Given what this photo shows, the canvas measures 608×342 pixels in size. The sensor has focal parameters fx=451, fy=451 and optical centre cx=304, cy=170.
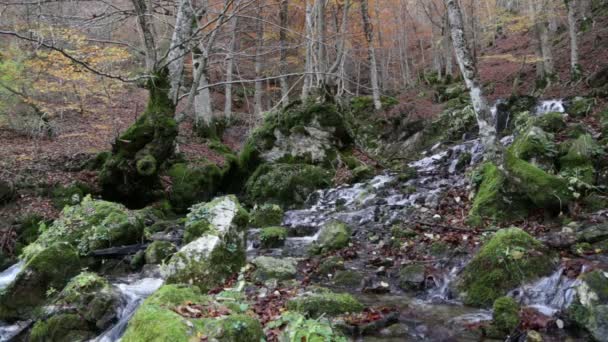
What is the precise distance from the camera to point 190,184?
12875mm

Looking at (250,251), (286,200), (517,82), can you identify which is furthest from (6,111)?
(517,82)

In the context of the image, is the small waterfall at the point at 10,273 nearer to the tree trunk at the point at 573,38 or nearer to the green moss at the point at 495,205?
the green moss at the point at 495,205

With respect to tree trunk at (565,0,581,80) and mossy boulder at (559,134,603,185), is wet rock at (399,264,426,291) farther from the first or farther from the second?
tree trunk at (565,0,581,80)

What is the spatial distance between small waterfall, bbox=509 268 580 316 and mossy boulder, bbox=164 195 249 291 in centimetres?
377

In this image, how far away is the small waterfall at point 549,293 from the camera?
4.81 m

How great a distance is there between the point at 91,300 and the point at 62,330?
0.47m

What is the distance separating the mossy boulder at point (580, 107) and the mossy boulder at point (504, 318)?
966 cm

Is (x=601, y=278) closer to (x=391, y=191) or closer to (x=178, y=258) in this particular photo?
(x=178, y=258)

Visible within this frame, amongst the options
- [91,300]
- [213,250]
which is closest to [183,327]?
[91,300]

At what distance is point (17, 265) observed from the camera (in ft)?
28.3

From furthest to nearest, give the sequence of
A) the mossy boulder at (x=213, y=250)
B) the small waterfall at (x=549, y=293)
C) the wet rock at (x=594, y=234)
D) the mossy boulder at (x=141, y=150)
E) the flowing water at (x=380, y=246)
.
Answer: the mossy boulder at (x=141, y=150), the mossy boulder at (x=213, y=250), the wet rock at (x=594, y=234), the flowing water at (x=380, y=246), the small waterfall at (x=549, y=293)

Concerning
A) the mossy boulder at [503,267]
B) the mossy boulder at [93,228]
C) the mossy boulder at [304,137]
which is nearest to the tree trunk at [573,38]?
the mossy boulder at [304,137]

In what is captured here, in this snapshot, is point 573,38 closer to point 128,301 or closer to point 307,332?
point 307,332

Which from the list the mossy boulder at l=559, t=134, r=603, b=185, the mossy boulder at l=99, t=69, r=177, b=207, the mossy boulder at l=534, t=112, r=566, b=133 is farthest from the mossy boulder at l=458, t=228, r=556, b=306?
the mossy boulder at l=99, t=69, r=177, b=207
